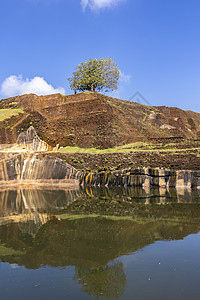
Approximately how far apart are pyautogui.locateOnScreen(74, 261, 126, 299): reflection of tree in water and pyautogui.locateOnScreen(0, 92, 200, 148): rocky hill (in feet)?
95.9

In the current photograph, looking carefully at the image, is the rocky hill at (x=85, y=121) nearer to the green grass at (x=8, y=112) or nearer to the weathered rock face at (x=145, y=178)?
the green grass at (x=8, y=112)

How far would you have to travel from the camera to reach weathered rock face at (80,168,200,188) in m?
22.5

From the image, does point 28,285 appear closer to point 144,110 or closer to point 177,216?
point 177,216

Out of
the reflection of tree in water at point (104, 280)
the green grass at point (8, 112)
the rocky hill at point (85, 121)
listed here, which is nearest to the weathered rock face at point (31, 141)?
the rocky hill at point (85, 121)

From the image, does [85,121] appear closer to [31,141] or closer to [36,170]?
[31,141]

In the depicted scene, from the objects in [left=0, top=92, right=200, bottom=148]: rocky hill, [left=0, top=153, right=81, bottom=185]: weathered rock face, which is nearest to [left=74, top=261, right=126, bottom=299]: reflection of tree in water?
[left=0, top=153, right=81, bottom=185]: weathered rock face

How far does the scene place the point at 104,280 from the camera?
5.88 metres

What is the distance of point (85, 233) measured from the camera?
9.69 meters

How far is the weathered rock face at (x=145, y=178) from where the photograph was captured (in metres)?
22.5

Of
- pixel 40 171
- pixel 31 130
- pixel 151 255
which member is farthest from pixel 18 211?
pixel 31 130

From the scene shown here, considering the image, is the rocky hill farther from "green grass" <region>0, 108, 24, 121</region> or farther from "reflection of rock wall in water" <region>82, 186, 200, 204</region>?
"reflection of rock wall in water" <region>82, 186, 200, 204</region>

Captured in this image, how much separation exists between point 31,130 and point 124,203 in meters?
25.9

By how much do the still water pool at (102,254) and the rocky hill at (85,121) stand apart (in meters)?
24.0

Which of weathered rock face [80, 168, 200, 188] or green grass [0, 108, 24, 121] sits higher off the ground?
green grass [0, 108, 24, 121]
